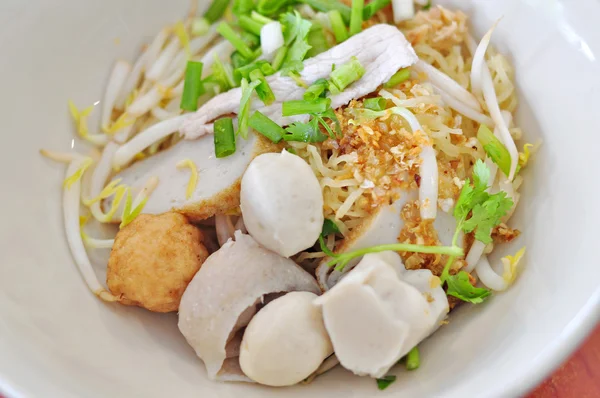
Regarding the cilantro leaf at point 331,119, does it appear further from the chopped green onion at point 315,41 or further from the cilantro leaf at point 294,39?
the chopped green onion at point 315,41

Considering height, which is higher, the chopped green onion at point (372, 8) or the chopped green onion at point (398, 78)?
the chopped green onion at point (372, 8)

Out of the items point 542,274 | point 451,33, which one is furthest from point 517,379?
point 451,33

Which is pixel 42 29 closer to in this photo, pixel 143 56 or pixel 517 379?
pixel 143 56

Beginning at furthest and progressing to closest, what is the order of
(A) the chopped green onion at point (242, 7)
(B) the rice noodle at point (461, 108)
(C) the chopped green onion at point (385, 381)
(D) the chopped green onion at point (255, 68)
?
(A) the chopped green onion at point (242, 7), (D) the chopped green onion at point (255, 68), (B) the rice noodle at point (461, 108), (C) the chopped green onion at point (385, 381)

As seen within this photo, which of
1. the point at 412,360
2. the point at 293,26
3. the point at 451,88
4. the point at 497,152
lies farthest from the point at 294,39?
the point at 412,360

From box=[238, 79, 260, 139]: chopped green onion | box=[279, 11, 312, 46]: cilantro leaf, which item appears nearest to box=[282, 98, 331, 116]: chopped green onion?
box=[238, 79, 260, 139]: chopped green onion

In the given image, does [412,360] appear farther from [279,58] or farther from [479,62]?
[279,58]

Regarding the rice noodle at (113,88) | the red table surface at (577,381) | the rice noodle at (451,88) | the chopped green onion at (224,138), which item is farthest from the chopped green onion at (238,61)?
the red table surface at (577,381)

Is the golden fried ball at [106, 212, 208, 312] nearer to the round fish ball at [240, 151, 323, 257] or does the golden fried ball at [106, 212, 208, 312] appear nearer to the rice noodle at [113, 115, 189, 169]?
the round fish ball at [240, 151, 323, 257]
